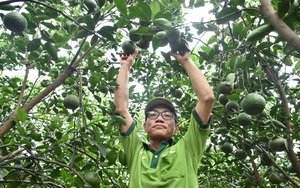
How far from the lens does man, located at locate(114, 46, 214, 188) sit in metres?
1.83

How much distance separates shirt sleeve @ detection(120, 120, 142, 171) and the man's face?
98 millimetres

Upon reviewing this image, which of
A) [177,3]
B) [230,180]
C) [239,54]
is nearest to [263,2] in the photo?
[239,54]

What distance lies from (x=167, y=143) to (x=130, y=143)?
24cm

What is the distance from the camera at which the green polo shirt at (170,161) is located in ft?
5.91

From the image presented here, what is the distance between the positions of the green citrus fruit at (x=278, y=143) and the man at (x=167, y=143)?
0.60 metres

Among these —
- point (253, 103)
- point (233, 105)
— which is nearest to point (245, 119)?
point (233, 105)

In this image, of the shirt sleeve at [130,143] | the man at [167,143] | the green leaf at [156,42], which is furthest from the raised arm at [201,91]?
the shirt sleeve at [130,143]

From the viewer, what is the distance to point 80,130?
1812mm

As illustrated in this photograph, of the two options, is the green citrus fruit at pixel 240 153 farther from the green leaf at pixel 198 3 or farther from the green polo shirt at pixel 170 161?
the green leaf at pixel 198 3

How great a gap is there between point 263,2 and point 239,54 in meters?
0.61

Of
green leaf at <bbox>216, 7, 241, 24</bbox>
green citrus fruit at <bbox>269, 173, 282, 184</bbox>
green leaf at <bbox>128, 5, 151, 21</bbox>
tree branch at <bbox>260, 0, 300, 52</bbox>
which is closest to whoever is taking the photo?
tree branch at <bbox>260, 0, 300, 52</bbox>

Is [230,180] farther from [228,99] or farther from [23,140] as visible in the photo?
[23,140]

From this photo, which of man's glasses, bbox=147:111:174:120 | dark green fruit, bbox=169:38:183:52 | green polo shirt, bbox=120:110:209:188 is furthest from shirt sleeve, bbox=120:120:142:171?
dark green fruit, bbox=169:38:183:52

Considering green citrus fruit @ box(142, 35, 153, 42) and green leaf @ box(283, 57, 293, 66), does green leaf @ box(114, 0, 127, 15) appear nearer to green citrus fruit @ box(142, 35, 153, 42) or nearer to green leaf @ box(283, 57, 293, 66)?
green citrus fruit @ box(142, 35, 153, 42)
